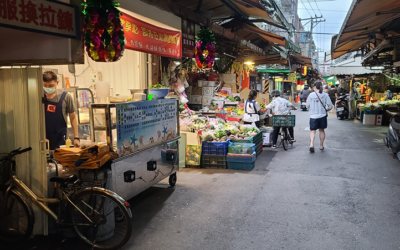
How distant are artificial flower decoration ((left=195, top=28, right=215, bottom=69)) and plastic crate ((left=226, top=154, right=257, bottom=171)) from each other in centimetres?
266

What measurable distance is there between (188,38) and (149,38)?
2.01 meters

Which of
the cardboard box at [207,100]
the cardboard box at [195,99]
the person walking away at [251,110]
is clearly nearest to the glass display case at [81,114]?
the person walking away at [251,110]

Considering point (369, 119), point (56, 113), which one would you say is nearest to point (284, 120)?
point (56, 113)

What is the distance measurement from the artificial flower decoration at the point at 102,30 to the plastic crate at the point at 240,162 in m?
3.98

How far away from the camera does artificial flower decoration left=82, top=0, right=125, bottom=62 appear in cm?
433

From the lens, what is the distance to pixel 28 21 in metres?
3.56

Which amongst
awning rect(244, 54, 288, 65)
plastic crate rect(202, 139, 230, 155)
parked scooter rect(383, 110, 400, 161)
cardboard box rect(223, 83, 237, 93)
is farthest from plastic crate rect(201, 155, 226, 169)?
awning rect(244, 54, 288, 65)

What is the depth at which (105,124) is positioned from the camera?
435 centimetres

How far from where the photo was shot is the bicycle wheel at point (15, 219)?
391 centimetres

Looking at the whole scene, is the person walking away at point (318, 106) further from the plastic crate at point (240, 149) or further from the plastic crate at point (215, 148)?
the plastic crate at point (215, 148)

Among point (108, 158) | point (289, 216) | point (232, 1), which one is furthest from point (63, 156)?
point (232, 1)

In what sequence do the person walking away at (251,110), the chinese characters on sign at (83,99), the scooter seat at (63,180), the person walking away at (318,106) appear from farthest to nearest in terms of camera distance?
the person walking away at (251,110)
the person walking away at (318,106)
the chinese characters on sign at (83,99)
the scooter seat at (63,180)

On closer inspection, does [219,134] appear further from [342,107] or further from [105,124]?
[342,107]

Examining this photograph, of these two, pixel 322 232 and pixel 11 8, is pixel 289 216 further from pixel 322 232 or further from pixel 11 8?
pixel 11 8
